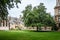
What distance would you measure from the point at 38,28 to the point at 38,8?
3.33 meters

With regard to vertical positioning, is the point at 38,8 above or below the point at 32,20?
above

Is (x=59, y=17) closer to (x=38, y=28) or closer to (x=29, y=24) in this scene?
(x=38, y=28)

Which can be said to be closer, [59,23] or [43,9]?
[43,9]

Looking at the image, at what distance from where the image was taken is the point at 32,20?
1006 inches

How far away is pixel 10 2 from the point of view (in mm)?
11844

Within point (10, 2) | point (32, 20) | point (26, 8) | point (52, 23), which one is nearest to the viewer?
point (10, 2)

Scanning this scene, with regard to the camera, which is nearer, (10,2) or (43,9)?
(10,2)

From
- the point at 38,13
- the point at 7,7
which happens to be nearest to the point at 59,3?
the point at 38,13

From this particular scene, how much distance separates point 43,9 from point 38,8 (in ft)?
2.73

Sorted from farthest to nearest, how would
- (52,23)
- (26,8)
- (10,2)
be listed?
(26,8) → (52,23) → (10,2)

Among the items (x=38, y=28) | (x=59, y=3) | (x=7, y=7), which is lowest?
(x=38, y=28)

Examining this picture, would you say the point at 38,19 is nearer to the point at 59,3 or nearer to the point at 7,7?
the point at 59,3

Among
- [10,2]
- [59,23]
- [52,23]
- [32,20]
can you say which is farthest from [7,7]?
[59,23]

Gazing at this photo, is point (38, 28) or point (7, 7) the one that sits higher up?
point (7, 7)
